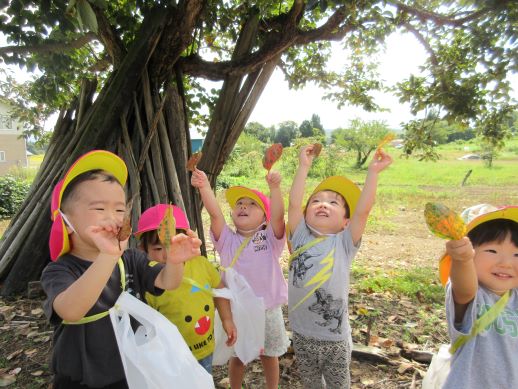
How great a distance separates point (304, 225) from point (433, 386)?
99 centimetres

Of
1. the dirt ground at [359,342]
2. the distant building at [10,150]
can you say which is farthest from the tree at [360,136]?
the distant building at [10,150]

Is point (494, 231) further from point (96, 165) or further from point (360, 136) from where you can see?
point (360, 136)

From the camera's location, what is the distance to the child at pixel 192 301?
1.91 m

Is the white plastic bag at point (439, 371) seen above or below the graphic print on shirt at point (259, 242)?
below

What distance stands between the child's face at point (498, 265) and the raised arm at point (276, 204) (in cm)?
110

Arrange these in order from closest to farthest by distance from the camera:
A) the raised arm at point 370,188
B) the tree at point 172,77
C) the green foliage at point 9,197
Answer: the raised arm at point 370,188
the tree at point 172,77
the green foliage at point 9,197

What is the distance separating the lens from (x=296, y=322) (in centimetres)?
208

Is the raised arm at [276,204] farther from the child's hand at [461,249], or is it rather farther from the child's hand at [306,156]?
the child's hand at [461,249]

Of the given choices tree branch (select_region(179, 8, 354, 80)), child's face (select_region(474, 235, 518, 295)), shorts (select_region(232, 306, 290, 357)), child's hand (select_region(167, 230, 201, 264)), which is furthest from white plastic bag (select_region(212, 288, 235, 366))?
tree branch (select_region(179, 8, 354, 80))

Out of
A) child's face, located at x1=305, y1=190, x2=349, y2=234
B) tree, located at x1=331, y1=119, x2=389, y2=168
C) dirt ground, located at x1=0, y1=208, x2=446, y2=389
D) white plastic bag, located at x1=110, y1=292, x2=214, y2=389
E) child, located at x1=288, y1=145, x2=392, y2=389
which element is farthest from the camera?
tree, located at x1=331, y1=119, x2=389, y2=168

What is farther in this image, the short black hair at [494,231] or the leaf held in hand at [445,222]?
the short black hair at [494,231]

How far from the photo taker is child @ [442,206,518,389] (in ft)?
4.76

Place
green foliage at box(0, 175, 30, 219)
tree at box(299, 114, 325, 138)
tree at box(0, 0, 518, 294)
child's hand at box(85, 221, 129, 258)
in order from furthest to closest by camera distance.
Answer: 1. tree at box(299, 114, 325, 138)
2. green foliage at box(0, 175, 30, 219)
3. tree at box(0, 0, 518, 294)
4. child's hand at box(85, 221, 129, 258)

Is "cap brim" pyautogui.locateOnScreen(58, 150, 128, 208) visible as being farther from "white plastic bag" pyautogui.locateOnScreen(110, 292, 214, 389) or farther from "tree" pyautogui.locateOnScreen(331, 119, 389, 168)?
"tree" pyautogui.locateOnScreen(331, 119, 389, 168)
